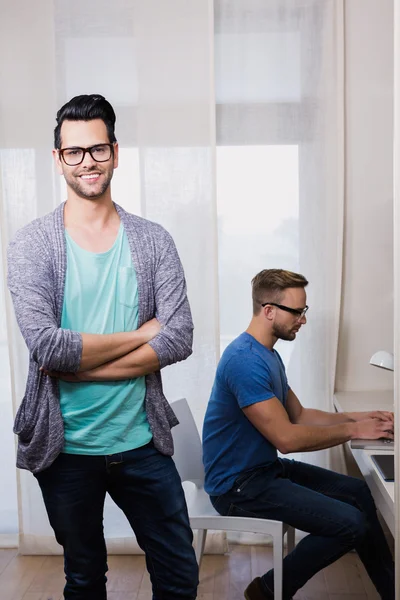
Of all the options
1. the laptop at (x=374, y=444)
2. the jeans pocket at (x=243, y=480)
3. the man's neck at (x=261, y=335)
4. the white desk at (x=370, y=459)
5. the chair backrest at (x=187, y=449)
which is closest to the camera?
the white desk at (x=370, y=459)

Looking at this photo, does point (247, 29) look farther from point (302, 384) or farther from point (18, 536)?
point (18, 536)

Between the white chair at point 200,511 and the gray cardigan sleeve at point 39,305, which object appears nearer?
→ the gray cardigan sleeve at point 39,305

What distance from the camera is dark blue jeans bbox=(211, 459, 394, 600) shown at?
2426mm

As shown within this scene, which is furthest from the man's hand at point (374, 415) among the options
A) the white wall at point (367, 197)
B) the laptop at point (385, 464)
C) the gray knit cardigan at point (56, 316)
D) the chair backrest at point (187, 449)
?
the gray knit cardigan at point (56, 316)

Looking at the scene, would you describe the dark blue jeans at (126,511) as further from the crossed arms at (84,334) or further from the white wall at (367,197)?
the white wall at (367,197)

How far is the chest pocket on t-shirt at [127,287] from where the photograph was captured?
1961mm

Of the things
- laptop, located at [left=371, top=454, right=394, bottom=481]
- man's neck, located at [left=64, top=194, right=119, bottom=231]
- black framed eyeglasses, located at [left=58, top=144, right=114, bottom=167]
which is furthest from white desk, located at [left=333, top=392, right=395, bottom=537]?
black framed eyeglasses, located at [left=58, top=144, right=114, bottom=167]

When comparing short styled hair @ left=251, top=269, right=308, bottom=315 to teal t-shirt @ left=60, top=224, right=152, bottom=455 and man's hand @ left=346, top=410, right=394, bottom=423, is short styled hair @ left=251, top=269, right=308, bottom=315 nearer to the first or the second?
man's hand @ left=346, top=410, right=394, bottom=423

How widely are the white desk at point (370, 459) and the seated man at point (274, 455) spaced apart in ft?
0.32

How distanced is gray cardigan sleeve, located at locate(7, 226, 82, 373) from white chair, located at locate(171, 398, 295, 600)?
0.90 metres

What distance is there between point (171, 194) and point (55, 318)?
155cm

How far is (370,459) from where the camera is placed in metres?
2.38

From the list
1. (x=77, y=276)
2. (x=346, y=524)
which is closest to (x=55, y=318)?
(x=77, y=276)

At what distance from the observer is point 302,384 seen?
349 centimetres
